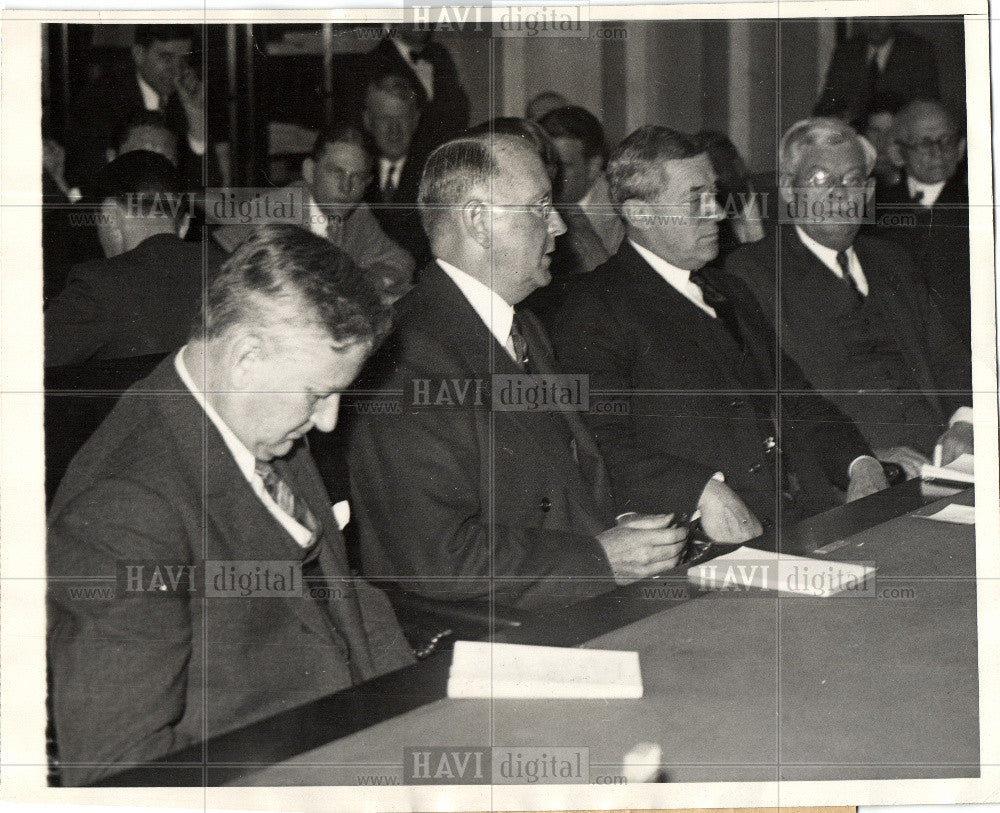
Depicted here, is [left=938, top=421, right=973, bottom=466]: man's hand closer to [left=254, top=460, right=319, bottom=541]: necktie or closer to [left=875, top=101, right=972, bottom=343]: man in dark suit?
[left=875, top=101, right=972, bottom=343]: man in dark suit

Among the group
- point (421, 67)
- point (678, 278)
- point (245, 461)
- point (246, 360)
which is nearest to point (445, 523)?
point (245, 461)

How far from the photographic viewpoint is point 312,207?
9.02 ft

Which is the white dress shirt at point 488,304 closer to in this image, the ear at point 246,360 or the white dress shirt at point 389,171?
the white dress shirt at point 389,171

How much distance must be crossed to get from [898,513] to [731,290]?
2.20 ft

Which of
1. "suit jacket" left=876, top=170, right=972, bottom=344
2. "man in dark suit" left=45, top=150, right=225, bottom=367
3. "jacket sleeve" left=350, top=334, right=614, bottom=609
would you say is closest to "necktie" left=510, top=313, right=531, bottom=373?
"jacket sleeve" left=350, top=334, right=614, bottom=609

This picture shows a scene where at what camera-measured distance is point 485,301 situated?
2.77 meters

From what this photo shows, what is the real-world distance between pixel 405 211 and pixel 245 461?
2.21ft

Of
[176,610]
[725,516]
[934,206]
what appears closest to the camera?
[176,610]

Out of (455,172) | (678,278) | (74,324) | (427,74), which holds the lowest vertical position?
(74,324)

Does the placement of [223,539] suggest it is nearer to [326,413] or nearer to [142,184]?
[326,413]

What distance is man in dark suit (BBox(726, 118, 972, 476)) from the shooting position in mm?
2973

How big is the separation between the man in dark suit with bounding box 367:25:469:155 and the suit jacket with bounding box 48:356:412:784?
79 cm

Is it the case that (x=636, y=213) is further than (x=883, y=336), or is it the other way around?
(x=883, y=336)

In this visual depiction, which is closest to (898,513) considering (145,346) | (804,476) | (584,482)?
(804,476)
